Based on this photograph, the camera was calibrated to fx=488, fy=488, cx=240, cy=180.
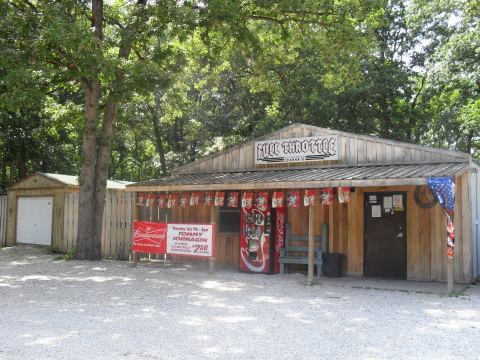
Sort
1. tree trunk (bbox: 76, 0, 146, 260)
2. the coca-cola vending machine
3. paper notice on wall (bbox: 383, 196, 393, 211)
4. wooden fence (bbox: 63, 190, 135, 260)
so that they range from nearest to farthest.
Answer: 1. paper notice on wall (bbox: 383, 196, 393, 211)
2. the coca-cola vending machine
3. tree trunk (bbox: 76, 0, 146, 260)
4. wooden fence (bbox: 63, 190, 135, 260)

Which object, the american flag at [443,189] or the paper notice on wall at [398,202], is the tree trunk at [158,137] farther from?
the american flag at [443,189]

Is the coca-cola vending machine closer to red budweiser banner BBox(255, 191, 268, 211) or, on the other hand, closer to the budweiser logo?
red budweiser banner BBox(255, 191, 268, 211)

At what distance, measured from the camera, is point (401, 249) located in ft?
37.1

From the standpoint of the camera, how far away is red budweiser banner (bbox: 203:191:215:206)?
40.7 ft

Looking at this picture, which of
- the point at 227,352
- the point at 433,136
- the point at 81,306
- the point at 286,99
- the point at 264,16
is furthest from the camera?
the point at 433,136

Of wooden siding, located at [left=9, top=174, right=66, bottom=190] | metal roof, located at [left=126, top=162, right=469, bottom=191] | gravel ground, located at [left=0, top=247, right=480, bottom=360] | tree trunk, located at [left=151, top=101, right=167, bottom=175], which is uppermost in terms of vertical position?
tree trunk, located at [left=151, top=101, right=167, bottom=175]

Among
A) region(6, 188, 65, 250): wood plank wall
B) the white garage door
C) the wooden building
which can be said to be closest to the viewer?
the wooden building

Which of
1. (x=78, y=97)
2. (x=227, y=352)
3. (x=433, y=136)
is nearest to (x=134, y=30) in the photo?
(x=227, y=352)

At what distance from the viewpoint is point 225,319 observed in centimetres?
702

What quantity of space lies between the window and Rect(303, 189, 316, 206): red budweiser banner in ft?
10.7

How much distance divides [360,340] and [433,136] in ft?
94.7

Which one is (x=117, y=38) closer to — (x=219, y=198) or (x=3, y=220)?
(x=219, y=198)

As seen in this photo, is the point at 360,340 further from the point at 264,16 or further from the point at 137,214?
the point at 264,16

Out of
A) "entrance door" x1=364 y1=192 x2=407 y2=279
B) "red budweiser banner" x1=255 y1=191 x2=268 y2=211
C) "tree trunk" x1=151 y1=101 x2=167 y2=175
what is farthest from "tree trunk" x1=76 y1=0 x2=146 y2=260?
"tree trunk" x1=151 y1=101 x2=167 y2=175
